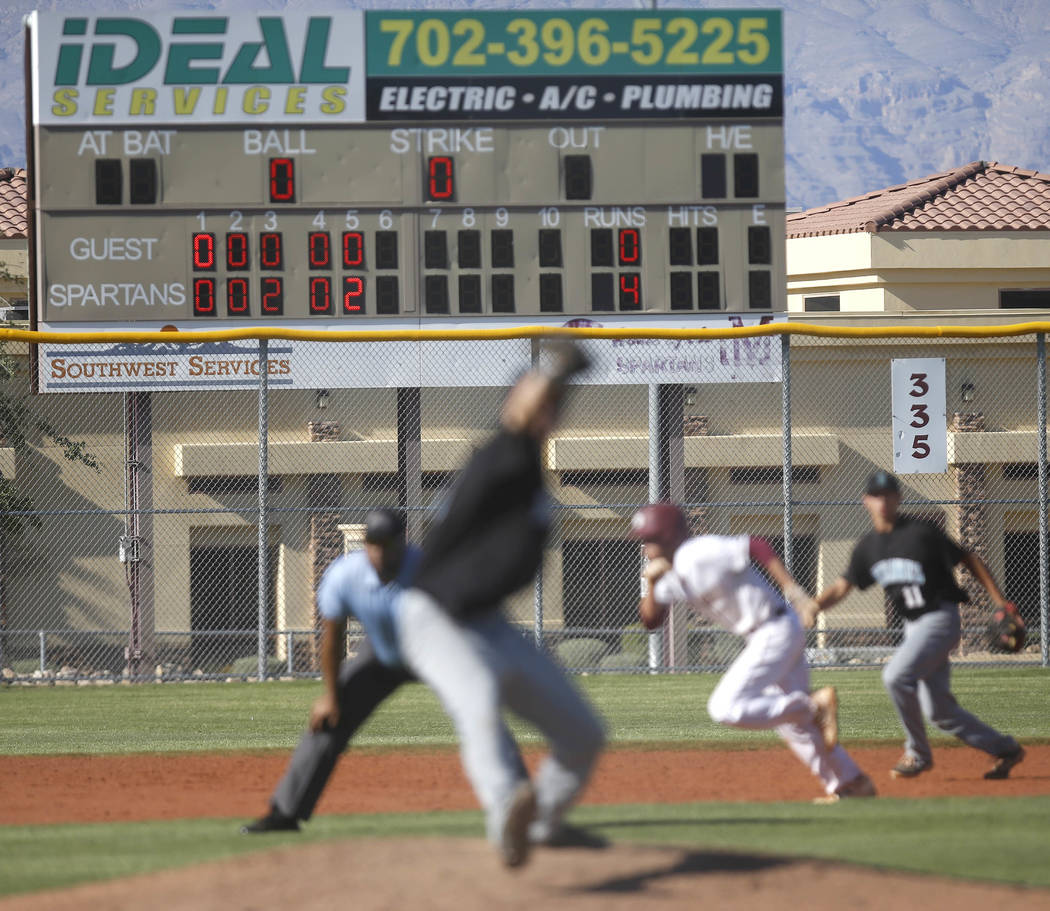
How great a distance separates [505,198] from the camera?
15375mm

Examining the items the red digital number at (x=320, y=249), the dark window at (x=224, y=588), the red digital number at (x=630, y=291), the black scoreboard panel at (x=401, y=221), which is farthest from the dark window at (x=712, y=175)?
the dark window at (x=224, y=588)

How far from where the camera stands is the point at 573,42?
15.3m

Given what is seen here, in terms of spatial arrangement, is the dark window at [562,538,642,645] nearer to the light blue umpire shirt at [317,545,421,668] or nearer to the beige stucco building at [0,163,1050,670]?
the beige stucco building at [0,163,1050,670]

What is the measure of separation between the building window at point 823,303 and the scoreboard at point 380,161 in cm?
1389

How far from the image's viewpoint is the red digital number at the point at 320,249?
15.3 metres

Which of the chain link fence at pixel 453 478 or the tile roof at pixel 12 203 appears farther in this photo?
the tile roof at pixel 12 203

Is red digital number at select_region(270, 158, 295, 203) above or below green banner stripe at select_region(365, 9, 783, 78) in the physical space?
below

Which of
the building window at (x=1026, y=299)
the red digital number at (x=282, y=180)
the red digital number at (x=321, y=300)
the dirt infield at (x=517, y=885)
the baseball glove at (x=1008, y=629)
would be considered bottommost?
the dirt infield at (x=517, y=885)

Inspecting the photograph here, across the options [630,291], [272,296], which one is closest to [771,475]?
[630,291]

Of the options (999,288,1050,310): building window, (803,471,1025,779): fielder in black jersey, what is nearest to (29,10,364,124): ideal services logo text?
(803,471,1025,779): fielder in black jersey

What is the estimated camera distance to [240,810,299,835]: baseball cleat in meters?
6.33

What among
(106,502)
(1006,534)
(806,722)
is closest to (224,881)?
(806,722)

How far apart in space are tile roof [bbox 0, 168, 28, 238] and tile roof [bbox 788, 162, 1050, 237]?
15039mm

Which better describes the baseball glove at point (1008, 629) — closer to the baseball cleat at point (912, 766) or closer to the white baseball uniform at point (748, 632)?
the baseball cleat at point (912, 766)
